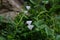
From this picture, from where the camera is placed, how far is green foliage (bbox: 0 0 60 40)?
2416 millimetres

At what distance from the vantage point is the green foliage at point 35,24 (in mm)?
2416

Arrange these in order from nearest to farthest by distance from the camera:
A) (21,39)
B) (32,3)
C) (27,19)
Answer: (21,39)
(27,19)
(32,3)

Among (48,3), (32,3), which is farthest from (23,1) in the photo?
(48,3)

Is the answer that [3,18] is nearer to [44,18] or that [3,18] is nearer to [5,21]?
[5,21]

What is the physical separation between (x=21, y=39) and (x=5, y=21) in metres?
0.30

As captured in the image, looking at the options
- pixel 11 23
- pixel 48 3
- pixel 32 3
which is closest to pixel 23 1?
pixel 32 3

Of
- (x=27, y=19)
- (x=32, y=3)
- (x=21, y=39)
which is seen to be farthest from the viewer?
(x=32, y=3)

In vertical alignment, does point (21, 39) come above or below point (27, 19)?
below

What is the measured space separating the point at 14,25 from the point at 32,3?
1.74 feet

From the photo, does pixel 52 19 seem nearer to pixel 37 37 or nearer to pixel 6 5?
pixel 37 37

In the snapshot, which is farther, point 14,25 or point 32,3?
point 32,3

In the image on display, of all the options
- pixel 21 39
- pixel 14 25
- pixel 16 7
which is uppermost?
pixel 16 7

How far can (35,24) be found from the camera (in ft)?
8.09

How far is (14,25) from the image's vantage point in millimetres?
2488
